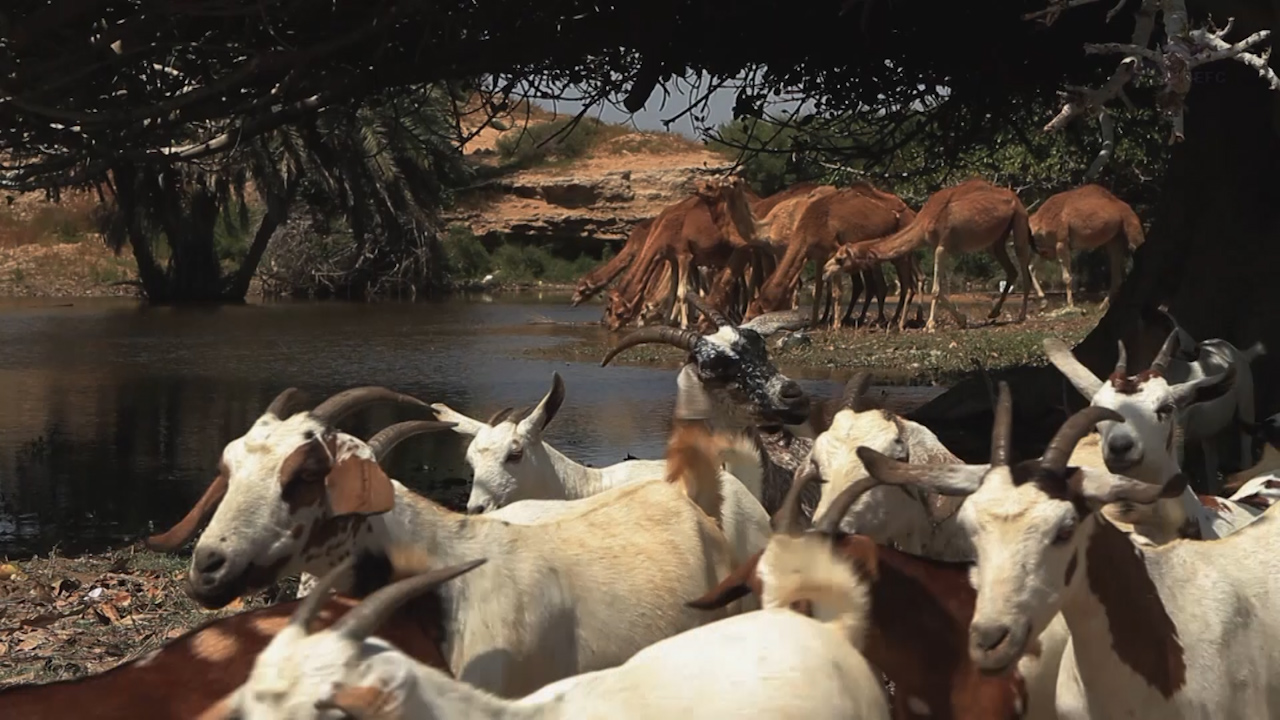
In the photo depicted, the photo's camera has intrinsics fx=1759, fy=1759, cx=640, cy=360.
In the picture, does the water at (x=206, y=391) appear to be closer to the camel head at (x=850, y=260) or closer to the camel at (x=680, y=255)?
the camel at (x=680, y=255)

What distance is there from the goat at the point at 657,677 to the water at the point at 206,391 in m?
6.07

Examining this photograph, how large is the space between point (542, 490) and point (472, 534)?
2338mm

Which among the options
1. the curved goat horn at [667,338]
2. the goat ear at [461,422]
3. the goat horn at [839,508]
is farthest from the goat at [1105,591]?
the goat ear at [461,422]

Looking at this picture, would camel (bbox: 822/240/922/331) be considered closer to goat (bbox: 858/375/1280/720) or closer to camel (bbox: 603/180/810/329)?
camel (bbox: 603/180/810/329)

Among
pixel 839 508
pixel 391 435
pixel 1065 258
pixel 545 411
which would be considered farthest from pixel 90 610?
pixel 1065 258

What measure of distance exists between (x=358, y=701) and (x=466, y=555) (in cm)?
163

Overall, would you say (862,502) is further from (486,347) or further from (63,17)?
(486,347)

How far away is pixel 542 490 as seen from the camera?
743cm

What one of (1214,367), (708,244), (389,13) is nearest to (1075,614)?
(1214,367)

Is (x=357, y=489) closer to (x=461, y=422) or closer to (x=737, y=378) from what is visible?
(x=461, y=422)

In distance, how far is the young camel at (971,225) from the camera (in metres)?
23.2

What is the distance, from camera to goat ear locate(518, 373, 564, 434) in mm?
7122

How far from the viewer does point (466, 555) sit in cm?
500

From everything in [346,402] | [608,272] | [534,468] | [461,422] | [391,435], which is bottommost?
[608,272]
